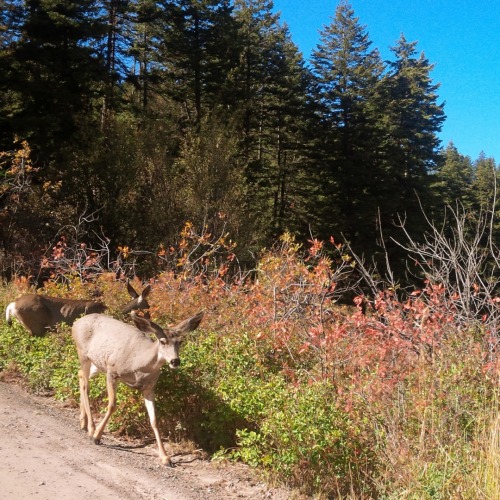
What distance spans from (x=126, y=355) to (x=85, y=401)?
911mm

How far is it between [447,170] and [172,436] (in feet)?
142

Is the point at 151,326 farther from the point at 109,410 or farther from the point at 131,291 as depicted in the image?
the point at 131,291

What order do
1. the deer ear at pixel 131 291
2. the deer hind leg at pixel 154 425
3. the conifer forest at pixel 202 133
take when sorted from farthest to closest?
the conifer forest at pixel 202 133
the deer ear at pixel 131 291
the deer hind leg at pixel 154 425

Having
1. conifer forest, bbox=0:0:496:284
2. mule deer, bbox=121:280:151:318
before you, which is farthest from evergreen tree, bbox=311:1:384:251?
mule deer, bbox=121:280:151:318

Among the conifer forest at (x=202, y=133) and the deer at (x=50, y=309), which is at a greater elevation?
the conifer forest at (x=202, y=133)

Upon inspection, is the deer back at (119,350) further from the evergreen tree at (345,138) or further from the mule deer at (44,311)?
Answer: the evergreen tree at (345,138)

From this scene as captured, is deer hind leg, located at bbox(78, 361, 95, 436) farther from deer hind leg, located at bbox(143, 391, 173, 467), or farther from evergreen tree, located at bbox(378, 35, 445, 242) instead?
evergreen tree, located at bbox(378, 35, 445, 242)

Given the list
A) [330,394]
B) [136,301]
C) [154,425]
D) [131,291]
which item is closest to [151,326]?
[154,425]

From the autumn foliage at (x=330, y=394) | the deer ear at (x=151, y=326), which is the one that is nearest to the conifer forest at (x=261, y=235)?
the autumn foliage at (x=330, y=394)

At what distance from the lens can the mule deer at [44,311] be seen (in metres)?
9.73

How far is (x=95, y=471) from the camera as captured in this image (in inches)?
216

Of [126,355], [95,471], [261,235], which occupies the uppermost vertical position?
[261,235]

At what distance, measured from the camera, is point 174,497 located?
516 centimetres

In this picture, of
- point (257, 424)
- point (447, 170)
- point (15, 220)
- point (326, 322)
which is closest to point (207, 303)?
point (326, 322)
